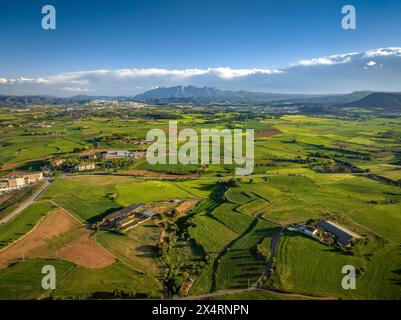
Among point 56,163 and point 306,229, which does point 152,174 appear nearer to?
point 56,163

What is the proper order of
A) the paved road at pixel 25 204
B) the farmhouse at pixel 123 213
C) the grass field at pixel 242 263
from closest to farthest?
the grass field at pixel 242 263
the farmhouse at pixel 123 213
the paved road at pixel 25 204

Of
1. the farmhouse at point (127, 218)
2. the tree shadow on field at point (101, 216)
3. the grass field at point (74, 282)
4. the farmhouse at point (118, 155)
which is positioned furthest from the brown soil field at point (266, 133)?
the grass field at point (74, 282)

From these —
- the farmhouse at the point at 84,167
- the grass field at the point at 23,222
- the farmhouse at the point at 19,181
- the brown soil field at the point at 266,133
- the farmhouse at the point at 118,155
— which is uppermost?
the brown soil field at the point at 266,133

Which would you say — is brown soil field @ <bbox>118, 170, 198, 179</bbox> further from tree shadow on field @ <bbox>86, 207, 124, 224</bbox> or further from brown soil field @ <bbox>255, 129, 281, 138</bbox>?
brown soil field @ <bbox>255, 129, 281, 138</bbox>

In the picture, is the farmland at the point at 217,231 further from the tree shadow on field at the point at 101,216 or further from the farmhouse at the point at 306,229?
the farmhouse at the point at 306,229

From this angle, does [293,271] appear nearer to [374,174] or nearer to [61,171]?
[374,174]
